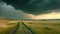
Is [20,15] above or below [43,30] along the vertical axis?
above

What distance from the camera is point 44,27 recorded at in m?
2.74

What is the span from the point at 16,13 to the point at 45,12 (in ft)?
1.72

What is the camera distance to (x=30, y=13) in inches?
108

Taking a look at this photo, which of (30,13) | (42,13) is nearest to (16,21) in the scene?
(30,13)

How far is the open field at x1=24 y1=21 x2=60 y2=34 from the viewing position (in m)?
2.71

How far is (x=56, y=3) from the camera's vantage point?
2748 millimetres

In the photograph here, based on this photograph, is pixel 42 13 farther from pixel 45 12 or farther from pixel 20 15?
pixel 20 15

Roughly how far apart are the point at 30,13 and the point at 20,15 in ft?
0.60

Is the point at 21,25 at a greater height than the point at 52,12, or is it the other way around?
the point at 52,12

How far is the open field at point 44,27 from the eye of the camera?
2711mm

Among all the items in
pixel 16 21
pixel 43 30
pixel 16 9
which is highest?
pixel 16 9

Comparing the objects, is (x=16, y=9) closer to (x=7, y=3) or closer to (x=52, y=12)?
(x=7, y=3)

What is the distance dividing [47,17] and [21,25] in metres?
0.49

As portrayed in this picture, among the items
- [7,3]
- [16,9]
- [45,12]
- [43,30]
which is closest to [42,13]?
[45,12]
